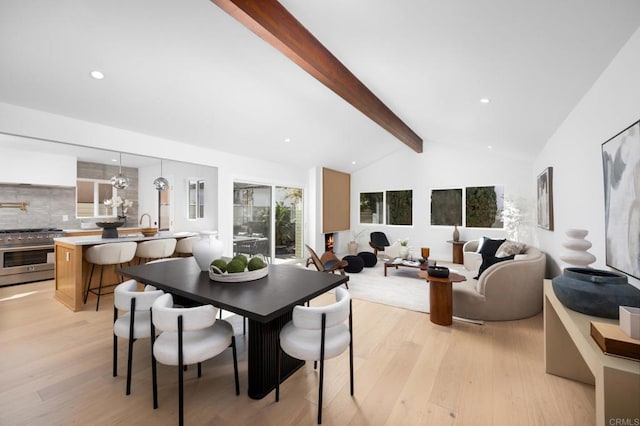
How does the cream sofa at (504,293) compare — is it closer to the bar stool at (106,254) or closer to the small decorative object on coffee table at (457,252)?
the small decorative object on coffee table at (457,252)

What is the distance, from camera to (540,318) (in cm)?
334

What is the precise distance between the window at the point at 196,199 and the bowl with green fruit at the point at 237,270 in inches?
142

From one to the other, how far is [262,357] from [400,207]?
6605mm

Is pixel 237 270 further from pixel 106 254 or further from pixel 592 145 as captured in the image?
pixel 592 145

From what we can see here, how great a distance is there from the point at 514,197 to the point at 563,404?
17.7 ft

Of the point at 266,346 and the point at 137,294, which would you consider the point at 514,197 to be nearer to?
the point at 266,346

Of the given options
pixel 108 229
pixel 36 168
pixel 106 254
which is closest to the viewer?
pixel 106 254

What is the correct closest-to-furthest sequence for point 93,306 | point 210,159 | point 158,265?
point 158,265 → point 93,306 → point 210,159

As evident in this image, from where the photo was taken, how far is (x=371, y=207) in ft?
27.4

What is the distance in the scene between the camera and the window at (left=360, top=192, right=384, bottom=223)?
8187mm

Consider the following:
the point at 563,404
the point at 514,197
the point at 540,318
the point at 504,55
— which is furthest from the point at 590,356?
the point at 514,197

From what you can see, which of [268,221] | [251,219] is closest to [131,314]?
[251,219]

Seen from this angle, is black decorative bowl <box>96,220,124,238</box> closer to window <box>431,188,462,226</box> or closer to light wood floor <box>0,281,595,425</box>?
light wood floor <box>0,281,595,425</box>

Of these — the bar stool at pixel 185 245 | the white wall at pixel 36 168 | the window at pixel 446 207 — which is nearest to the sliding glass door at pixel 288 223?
the bar stool at pixel 185 245
